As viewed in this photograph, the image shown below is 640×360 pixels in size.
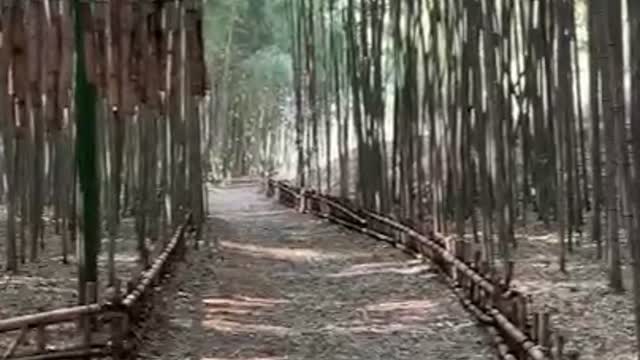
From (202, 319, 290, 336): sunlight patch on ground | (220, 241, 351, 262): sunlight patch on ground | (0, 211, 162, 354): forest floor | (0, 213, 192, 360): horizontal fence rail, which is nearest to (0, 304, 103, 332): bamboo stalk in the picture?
(0, 213, 192, 360): horizontal fence rail

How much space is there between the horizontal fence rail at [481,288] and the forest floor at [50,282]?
2022 mm

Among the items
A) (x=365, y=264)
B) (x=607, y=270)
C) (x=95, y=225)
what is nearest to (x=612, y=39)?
(x=607, y=270)

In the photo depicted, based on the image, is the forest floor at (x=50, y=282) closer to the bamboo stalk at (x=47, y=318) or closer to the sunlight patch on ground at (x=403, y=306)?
the bamboo stalk at (x=47, y=318)

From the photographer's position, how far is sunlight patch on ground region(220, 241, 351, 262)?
9.91m

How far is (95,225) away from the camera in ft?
19.2

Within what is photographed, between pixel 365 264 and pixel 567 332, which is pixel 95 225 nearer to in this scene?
pixel 567 332

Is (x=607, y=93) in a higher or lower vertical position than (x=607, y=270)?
higher

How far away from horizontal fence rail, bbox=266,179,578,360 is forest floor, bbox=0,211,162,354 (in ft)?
6.63

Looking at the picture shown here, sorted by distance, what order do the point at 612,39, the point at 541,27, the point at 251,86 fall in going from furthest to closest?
1. the point at 251,86
2. the point at 541,27
3. the point at 612,39

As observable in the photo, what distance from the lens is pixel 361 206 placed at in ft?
40.0

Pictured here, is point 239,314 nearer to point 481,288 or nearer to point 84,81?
point 481,288

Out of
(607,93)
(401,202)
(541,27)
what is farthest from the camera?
(401,202)

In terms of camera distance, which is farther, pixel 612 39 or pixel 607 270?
pixel 607 270

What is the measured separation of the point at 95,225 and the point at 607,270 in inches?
117
